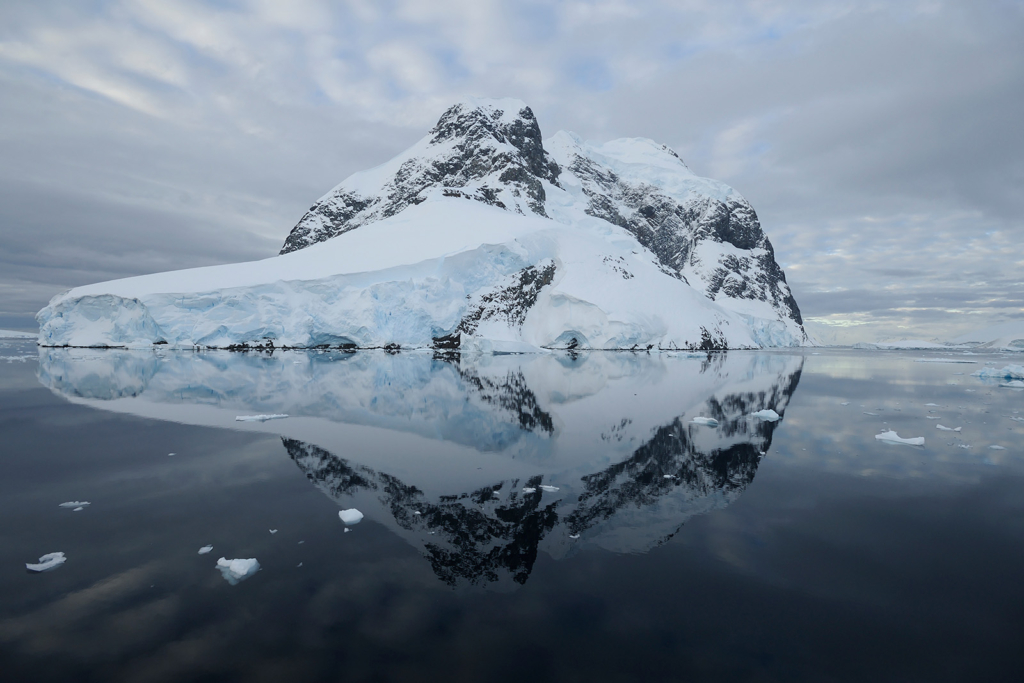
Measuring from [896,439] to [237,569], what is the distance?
994 cm

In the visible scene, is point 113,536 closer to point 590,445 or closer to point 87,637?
point 87,637

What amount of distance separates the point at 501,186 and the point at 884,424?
5646cm

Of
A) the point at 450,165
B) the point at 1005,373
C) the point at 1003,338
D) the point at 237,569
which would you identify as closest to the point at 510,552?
the point at 237,569

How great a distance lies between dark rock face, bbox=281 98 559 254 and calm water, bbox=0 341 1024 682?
6345 cm

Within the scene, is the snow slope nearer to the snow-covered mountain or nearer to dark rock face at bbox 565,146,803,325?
dark rock face at bbox 565,146,803,325

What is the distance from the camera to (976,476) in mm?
6379

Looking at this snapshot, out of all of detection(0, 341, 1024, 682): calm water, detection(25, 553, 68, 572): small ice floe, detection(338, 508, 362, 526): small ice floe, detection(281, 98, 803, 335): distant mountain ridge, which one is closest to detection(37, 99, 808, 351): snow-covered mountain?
detection(281, 98, 803, 335): distant mountain ridge

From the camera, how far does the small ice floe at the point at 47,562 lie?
3763mm

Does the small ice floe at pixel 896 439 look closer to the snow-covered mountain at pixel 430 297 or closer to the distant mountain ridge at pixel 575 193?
the snow-covered mountain at pixel 430 297

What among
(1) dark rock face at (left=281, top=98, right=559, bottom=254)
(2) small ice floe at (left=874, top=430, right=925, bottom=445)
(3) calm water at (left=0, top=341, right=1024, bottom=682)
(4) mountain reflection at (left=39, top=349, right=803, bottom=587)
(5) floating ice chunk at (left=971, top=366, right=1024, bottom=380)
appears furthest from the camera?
(1) dark rock face at (left=281, top=98, right=559, bottom=254)

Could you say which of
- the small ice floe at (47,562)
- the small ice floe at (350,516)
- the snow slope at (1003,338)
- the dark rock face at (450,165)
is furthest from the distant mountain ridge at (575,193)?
the small ice floe at (47,562)

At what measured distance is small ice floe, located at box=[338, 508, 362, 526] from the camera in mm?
4742

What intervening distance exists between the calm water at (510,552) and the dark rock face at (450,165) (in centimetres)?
6345

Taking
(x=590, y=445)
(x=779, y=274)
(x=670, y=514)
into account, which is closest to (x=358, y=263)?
(x=590, y=445)
